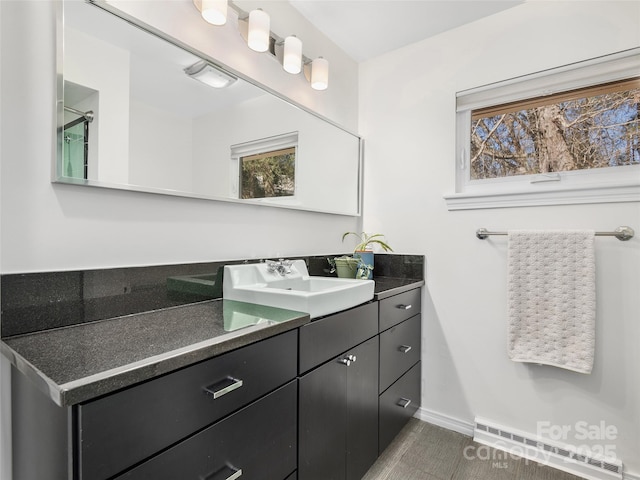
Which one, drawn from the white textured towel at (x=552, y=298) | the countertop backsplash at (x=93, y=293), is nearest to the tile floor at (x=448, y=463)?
the white textured towel at (x=552, y=298)

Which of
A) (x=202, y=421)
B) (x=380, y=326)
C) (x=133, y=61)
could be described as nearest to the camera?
(x=202, y=421)

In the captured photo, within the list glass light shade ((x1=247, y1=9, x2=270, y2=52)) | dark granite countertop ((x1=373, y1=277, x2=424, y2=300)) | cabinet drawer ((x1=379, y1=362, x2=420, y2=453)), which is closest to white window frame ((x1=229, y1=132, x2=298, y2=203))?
glass light shade ((x1=247, y1=9, x2=270, y2=52))

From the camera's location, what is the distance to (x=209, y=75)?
1.37 m

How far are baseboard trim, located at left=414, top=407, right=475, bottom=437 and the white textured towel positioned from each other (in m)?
0.53

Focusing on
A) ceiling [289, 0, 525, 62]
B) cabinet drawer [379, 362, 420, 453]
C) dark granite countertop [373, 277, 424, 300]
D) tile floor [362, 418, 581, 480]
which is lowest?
tile floor [362, 418, 581, 480]

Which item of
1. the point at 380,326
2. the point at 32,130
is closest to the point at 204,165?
the point at 32,130

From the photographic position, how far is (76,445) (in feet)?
1.89

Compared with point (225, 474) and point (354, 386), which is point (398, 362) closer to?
point (354, 386)

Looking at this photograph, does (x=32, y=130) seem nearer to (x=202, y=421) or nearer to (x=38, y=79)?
(x=38, y=79)

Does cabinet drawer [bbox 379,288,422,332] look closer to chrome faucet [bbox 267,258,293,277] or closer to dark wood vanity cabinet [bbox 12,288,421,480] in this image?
dark wood vanity cabinet [bbox 12,288,421,480]

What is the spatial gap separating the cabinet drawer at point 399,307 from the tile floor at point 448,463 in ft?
2.23

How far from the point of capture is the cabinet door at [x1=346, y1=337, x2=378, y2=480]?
135 cm

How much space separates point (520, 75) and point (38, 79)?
2127mm

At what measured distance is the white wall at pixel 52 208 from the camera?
2.91ft
